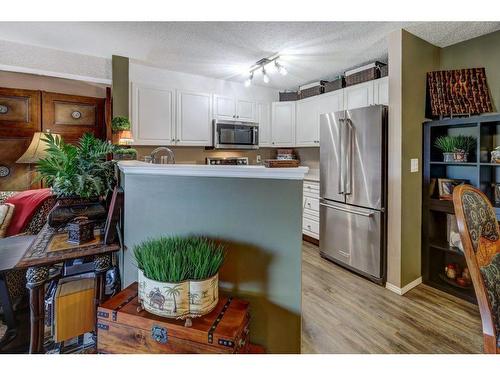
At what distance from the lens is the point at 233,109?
411 centimetres

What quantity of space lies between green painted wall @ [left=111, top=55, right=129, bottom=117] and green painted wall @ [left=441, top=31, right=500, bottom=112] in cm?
353

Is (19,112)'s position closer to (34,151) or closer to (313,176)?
(34,151)

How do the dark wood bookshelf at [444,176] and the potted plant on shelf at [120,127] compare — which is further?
the potted plant on shelf at [120,127]

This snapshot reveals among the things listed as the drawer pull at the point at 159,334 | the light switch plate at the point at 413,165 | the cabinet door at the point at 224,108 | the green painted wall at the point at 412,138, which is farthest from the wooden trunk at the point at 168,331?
the cabinet door at the point at 224,108

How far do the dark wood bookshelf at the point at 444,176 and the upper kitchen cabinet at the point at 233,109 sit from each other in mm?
2432

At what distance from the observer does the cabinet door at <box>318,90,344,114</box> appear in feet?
12.0

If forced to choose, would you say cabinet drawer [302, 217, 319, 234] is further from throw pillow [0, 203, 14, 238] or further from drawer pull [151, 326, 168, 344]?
throw pillow [0, 203, 14, 238]

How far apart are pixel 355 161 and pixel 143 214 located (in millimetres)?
2156

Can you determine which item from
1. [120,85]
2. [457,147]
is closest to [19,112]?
[120,85]

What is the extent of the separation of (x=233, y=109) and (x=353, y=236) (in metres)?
2.48

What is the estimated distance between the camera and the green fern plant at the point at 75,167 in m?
1.74

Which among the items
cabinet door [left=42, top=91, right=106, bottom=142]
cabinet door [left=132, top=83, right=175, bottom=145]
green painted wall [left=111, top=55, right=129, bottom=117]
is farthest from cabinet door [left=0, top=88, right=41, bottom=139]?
cabinet door [left=132, top=83, right=175, bottom=145]

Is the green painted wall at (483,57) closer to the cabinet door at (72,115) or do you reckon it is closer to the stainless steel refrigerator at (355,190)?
the stainless steel refrigerator at (355,190)
